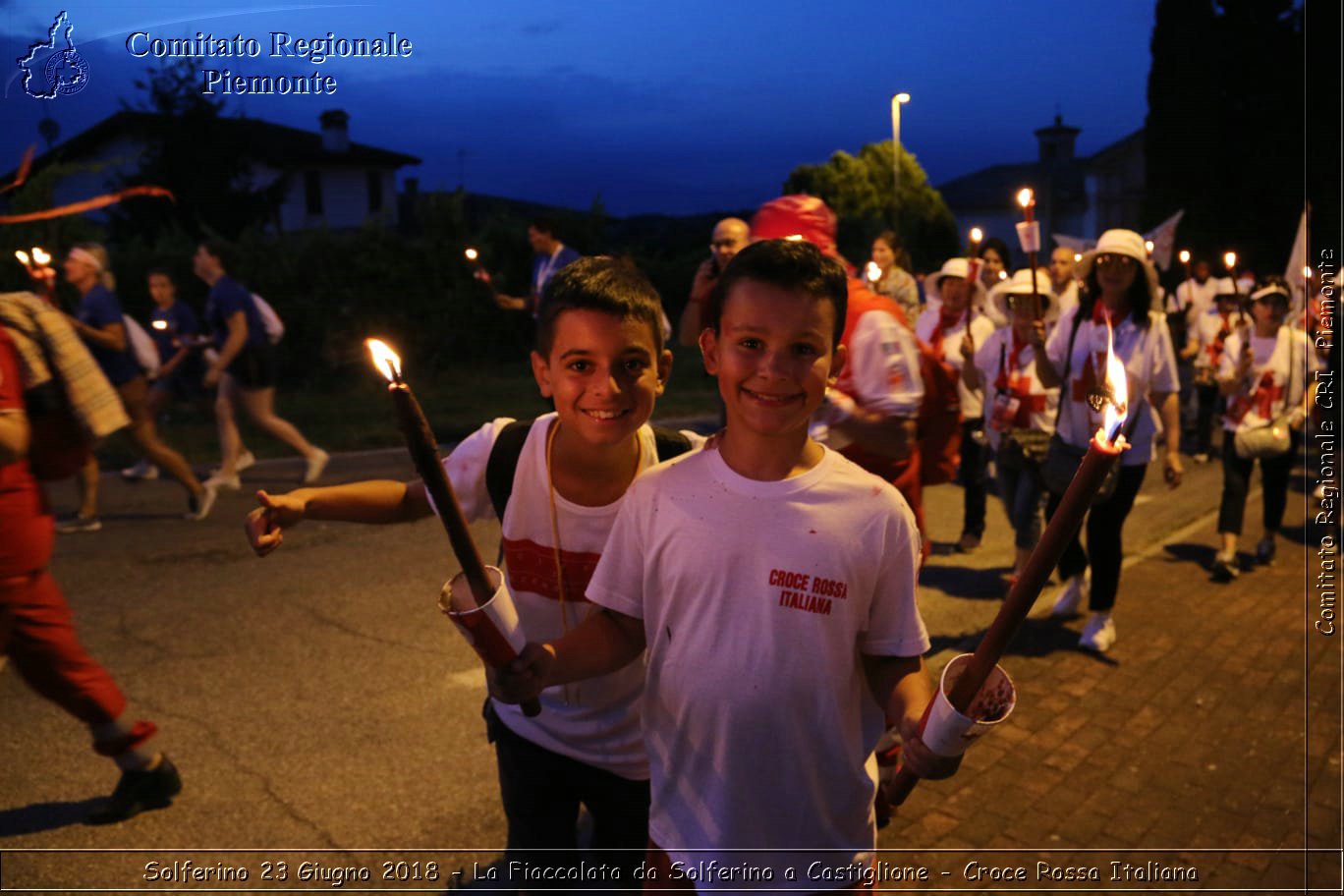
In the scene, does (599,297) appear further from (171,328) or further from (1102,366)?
(171,328)

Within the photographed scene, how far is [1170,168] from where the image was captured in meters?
34.2

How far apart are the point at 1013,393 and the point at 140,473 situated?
8.23 m

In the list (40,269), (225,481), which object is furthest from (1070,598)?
(225,481)

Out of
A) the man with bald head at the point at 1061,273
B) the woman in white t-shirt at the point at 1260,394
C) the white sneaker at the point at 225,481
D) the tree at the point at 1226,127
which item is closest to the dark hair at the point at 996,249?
the man with bald head at the point at 1061,273

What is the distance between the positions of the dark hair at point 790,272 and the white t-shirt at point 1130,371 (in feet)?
13.2

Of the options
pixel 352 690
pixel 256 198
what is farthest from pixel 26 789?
pixel 256 198

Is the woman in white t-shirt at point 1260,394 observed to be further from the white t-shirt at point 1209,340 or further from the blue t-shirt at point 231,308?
the blue t-shirt at point 231,308

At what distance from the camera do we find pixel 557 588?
2.48m

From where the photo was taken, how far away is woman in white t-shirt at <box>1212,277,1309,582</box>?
754cm

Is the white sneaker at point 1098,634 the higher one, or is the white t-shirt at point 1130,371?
the white t-shirt at point 1130,371

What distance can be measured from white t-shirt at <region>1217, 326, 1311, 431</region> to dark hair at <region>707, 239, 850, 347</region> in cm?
651

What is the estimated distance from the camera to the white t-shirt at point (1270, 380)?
24.7ft

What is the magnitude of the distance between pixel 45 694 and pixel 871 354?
3175mm

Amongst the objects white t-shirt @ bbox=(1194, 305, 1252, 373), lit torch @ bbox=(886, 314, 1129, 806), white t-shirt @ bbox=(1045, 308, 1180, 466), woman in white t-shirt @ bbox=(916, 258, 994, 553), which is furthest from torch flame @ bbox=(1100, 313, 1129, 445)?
white t-shirt @ bbox=(1194, 305, 1252, 373)
